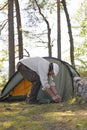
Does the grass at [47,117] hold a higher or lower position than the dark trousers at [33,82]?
lower

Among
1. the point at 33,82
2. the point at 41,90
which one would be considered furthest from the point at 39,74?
the point at 41,90

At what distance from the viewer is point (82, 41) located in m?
34.8

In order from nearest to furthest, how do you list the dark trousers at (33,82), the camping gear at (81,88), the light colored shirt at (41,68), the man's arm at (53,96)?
the camping gear at (81,88), the light colored shirt at (41,68), the man's arm at (53,96), the dark trousers at (33,82)

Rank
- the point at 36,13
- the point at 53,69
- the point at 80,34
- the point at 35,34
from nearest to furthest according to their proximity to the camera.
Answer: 1. the point at 53,69
2. the point at 36,13
3. the point at 35,34
4. the point at 80,34

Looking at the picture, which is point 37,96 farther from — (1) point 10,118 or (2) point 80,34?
(2) point 80,34

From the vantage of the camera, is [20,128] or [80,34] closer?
[20,128]

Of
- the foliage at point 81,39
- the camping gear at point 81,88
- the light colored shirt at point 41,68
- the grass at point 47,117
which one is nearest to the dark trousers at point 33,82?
the light colored shirt at point 41,68

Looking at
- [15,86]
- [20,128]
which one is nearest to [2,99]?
[15,86]

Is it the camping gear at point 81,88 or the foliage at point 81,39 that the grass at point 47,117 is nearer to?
the camping gear at point 81,88

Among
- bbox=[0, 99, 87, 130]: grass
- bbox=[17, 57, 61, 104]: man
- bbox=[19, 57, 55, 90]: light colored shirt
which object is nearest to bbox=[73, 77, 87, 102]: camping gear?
bbox=[0, 99, 87, 130]: grass

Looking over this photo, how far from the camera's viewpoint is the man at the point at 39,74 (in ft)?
29.2

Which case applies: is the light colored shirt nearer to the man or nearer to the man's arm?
the man

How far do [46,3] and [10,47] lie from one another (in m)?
10.6

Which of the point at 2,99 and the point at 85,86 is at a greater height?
the point at 85,86
